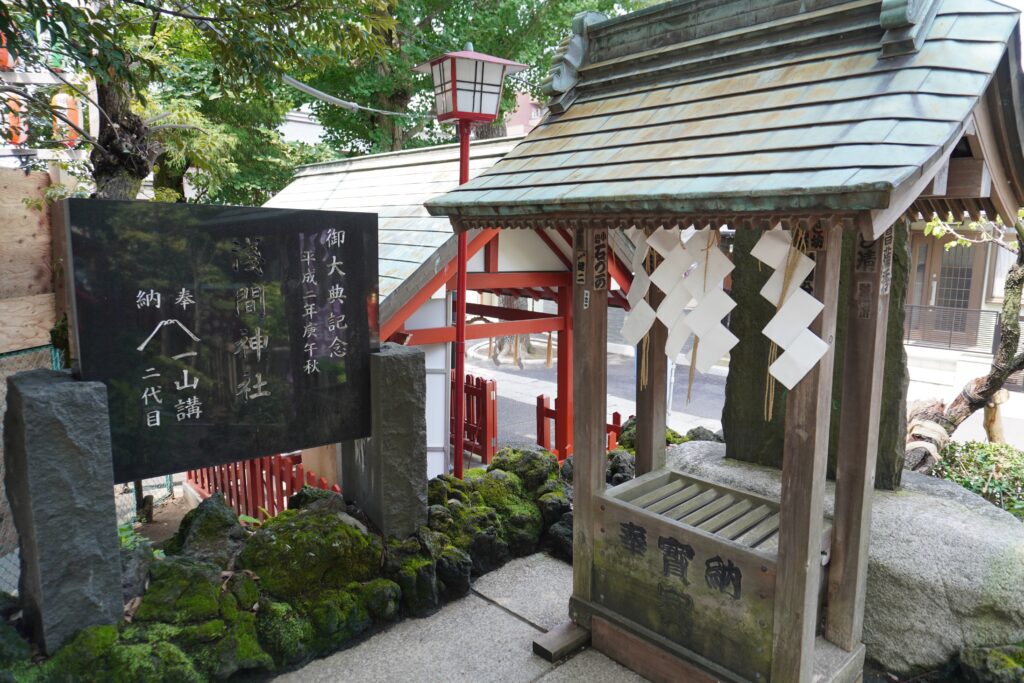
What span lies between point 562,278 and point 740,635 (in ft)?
22.8

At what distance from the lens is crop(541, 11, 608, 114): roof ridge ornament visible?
4.49 metres

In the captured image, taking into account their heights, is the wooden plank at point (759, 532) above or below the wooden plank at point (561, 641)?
above

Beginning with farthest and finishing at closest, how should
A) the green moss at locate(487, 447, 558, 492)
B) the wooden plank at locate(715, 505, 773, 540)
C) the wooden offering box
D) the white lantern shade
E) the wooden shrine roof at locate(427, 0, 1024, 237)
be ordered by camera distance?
the white lantern shade → the green moss at locate(487, 447, 558, 492) → the wooden plank at locate(715, 505, 773, 540) → the wooden offering box → the wooden shrine roof at locate(427, 0, 1024, 237)

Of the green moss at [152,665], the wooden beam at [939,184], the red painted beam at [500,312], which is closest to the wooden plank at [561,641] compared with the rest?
the green moss at [152,665]

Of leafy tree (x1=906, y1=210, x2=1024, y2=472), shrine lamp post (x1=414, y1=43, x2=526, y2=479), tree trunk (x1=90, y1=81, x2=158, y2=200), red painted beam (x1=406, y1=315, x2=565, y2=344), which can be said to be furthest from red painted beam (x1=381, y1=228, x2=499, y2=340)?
leafy tree (x1=906, y1=210, x2=1024, y2=472)

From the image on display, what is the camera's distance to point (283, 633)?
12.9 ft

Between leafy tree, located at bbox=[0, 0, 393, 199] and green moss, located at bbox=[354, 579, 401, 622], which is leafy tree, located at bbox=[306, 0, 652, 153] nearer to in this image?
leafy tree, located at bbox=[0, 0, 393, 199]

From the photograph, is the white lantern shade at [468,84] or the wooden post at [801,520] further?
the white lantern shade at [468,84]

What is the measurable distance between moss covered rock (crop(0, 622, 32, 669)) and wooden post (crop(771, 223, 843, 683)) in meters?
3.87

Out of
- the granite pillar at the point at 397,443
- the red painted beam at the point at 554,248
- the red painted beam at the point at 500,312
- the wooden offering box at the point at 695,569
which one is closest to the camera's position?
the wooden offering box at the point at 695,569

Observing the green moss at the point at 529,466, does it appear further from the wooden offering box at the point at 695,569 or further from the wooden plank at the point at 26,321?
the wooden plank at the point at 26,321

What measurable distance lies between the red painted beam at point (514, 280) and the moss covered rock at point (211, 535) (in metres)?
4.53

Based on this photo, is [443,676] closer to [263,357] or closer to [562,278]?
[263,357]

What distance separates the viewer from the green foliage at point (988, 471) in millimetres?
6492
